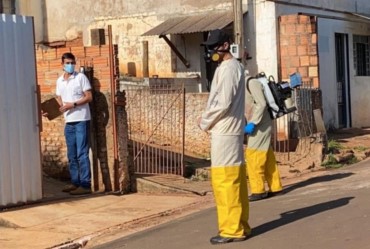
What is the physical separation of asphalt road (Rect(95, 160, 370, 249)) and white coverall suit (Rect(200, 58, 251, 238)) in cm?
27

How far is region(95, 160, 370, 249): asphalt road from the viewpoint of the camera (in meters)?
6.57

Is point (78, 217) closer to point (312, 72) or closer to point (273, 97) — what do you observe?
point (273, 97)

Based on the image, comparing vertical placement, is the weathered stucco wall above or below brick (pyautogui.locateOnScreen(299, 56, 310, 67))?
above

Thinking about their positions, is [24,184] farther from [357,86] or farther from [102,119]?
[357,86]

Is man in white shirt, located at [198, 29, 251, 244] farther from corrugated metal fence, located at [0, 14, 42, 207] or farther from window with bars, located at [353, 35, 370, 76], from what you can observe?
window with bars, located at [353, 35, 370, 76]

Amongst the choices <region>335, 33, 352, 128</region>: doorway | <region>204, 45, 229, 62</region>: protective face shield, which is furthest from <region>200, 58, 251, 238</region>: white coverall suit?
<region>335, 33, 352, 128</region>: doorway

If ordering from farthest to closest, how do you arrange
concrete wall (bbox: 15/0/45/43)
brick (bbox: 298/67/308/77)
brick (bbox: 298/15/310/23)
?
concrete wall (bbox: 15/0/45/43)
brick (bbox: 298/67/308/77)
brick (bbox: 298/15/310/23)

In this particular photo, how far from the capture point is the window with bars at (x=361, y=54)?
20469 millimetres

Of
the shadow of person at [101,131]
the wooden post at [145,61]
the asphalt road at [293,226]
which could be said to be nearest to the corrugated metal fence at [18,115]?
the shadow of person at [101,131]

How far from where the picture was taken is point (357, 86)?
20.1 meters

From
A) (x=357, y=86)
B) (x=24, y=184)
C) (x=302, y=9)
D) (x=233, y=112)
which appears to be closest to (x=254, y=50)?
(x=302, y=9)

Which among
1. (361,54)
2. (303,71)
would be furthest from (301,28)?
(361,54)

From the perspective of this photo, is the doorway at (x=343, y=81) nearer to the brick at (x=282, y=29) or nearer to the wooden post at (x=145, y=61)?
the brick at (x=282, y=29)

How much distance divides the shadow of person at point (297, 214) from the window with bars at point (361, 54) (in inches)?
496
